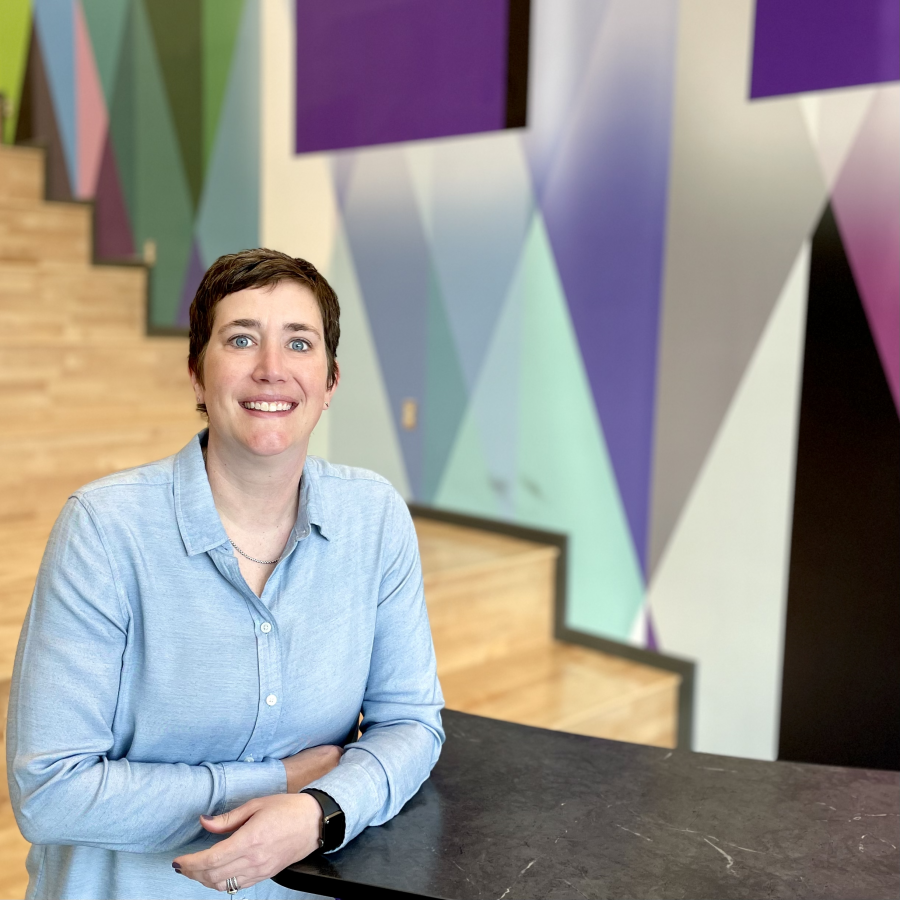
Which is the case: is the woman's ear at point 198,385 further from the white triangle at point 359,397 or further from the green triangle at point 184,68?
the green triangle at point 184,68

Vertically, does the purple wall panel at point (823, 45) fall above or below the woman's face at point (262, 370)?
above

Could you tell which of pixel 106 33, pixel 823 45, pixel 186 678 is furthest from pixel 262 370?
pixel 106 33

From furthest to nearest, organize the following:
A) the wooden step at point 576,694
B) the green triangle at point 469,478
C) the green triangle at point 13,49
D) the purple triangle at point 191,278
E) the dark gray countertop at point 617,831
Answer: the green triangle at point 13,49 → the purple triangle at point 191,278 → the green triangle at point 469,478 → the wooden step at point 576,694 → the dark gray countertop at point 617,831

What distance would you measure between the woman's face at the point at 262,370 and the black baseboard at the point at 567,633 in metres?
1.92

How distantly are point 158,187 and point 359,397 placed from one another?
1.55m

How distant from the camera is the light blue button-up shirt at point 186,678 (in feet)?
3.63

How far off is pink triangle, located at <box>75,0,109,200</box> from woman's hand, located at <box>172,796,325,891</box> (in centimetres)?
424

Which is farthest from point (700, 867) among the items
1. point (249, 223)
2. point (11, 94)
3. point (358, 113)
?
point (11, 94)

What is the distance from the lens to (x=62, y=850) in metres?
1.22

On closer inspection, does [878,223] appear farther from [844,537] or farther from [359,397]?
[359,397]

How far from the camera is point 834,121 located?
2449 mm

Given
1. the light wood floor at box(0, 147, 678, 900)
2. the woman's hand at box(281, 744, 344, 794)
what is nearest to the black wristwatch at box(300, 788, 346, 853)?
the woman's hand at box(281, 744, 344, 794)

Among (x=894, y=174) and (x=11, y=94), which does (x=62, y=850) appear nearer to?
(x=894, y=174)

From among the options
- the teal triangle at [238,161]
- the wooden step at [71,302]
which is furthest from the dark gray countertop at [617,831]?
the teal triangle at [238,161]
